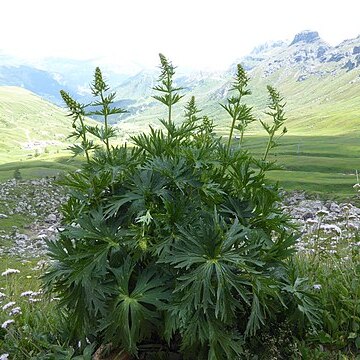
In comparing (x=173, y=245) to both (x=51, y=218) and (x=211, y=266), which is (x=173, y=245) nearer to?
(x=211, y=266)

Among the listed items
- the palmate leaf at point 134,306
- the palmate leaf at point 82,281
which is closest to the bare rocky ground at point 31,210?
the palmate leaf at point 82,281

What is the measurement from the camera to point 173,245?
475cm

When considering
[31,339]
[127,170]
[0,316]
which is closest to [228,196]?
[127,170]

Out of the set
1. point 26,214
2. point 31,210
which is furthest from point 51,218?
point 31,210

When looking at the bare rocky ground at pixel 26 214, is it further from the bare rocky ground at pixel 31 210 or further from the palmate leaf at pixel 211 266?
the palmate leaf at pixel 211 266

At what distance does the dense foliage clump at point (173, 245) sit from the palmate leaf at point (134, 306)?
0.01m

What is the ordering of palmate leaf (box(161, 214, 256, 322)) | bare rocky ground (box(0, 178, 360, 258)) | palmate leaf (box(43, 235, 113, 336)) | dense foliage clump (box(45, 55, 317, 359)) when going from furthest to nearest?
bare rocky ground (box(0, 178, 360, 258)) → palmate leaf (box(43, 235, 113, 336)) → dense foliage clump (box(45, 55, 317, 359)) → palmate leaf (box(161, 214, 256, 322))

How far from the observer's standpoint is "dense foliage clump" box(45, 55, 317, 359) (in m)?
4.67

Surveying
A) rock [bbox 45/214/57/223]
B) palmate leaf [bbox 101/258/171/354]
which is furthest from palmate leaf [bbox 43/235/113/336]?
rock [bbox 45/214/57/223]

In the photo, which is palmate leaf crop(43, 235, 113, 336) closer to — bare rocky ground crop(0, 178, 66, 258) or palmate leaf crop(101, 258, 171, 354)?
palmate leaf crop(101, 258, 171, 354)

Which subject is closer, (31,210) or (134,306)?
(134,306)

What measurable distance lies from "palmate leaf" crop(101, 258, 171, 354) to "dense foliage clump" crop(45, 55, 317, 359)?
0.04 ft

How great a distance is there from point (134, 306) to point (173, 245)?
2.43 ft

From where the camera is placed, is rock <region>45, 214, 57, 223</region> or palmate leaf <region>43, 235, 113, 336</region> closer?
palmate leaf <region>43, 235, 113, 336</region>
